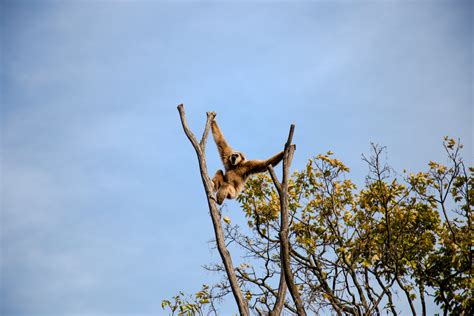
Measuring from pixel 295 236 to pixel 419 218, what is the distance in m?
3.23

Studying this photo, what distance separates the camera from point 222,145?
13.3 m

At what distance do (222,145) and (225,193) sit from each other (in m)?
1.82

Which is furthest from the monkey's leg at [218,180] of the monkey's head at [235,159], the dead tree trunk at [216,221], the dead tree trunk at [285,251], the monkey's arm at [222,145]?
the dead tree trunk at [285,251]

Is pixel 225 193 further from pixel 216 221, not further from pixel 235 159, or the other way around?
pixel 216 221

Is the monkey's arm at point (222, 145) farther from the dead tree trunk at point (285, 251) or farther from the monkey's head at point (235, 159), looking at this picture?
the dead tree trunk at point (285, 251)

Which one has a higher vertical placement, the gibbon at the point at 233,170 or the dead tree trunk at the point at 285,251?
the gibbon at the point at 233,170

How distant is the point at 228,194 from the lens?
12.1 metres

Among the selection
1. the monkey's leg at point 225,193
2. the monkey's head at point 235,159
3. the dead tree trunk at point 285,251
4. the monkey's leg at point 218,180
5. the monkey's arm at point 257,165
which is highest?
the monkey's head at point 235,159

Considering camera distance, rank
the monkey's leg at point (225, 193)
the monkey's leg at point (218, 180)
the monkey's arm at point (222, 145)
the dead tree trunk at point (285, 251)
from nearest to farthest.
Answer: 1. the dead tree trunk at point (285, 251)
2. the monkey's leg at point (225, 193)
3. the monkey's leg at point (218, 180)
4. the monkey's arm at point (222, 145)

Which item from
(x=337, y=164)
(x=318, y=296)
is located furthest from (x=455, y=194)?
(x=318, y=296)

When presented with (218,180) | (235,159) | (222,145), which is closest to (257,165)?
(235,159)

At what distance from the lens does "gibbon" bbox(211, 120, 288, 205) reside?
1205 centimetres

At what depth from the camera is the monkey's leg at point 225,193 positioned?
11.8 m

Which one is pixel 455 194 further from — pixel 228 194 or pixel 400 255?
pixel 228 194
